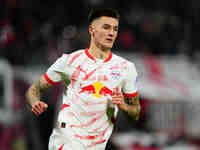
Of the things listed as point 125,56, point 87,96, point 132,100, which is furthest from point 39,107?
point 125,56

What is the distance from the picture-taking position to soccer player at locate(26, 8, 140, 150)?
570 cm

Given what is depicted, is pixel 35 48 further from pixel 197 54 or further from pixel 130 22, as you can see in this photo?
pixel 197 54

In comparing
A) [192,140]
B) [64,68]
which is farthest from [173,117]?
[64,68]

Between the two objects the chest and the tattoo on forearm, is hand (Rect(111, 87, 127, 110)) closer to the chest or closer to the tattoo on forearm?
the chest

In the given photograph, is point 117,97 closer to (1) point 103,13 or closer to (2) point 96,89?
(2) point 96,89

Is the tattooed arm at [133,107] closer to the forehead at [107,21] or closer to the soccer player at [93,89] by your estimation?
the soccer player at [93,89]

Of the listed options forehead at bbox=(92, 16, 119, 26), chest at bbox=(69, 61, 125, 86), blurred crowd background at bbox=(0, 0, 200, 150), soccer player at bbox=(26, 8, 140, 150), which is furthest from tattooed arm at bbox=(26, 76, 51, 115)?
blurred crowd background at bbox=(0, 0, 200, 150)

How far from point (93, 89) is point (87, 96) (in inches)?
4.3

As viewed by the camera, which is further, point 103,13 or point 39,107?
point 103,13

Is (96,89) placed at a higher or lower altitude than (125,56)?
higher

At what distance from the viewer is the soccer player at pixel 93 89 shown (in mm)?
5695

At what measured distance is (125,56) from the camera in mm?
14453

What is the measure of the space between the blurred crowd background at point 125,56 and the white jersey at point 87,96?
5.97 meters

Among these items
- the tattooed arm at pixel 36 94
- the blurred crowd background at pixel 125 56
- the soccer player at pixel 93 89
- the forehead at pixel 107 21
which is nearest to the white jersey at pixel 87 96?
the soccer player at pixel 93 89
